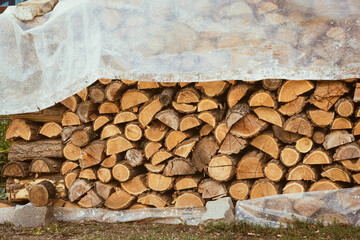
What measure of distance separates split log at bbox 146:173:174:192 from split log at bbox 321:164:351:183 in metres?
1.31

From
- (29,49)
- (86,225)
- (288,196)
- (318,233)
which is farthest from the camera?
(86,225)

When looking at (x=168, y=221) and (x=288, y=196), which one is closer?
(x=288, y=196)

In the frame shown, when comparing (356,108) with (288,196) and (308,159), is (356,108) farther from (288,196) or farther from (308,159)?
(288,196)

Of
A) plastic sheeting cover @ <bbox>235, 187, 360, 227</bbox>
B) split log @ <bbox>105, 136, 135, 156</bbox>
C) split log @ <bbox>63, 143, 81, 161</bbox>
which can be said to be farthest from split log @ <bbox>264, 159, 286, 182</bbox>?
split log @ <bbox>63, 143, 81, 161</bbox>

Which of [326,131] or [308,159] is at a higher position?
[326,131]

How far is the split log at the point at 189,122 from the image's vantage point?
3.48 meters

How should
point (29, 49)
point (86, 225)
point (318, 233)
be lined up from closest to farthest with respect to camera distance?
point (318, 233) < point (29, 49) < point (86, 225)

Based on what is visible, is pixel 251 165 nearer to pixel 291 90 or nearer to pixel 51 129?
pixel 291 90

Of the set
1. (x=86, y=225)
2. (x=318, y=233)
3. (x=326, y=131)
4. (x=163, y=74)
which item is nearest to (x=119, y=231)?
(x=86, y=225)

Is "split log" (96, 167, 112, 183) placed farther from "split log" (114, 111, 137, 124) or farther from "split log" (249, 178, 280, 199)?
"split log" (249, 178, 280, 199)

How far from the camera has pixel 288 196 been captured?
335 cm

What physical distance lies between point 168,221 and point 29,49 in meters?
→ 1.96

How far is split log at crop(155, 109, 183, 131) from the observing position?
139 inches

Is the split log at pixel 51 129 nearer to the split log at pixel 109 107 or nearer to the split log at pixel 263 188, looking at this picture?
the split log at pixel 109 107
